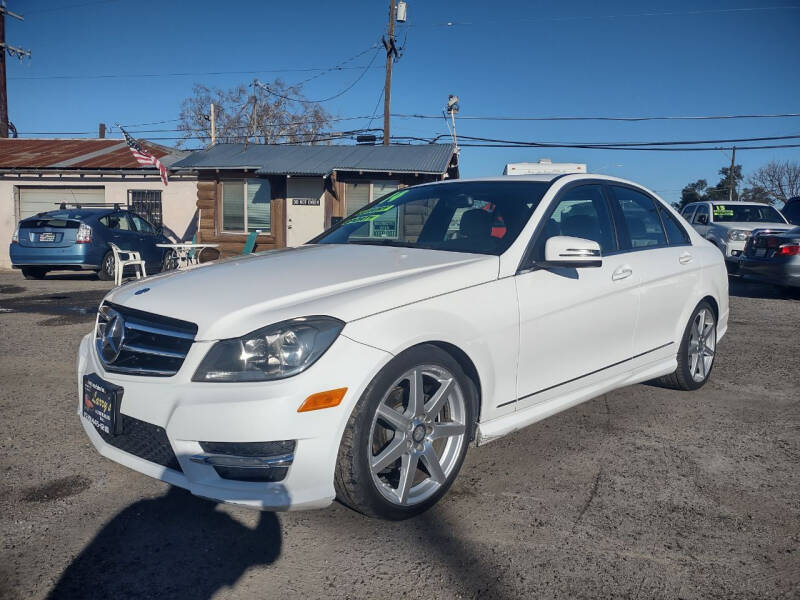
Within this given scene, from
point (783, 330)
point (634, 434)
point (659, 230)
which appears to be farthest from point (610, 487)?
point (783, 330)

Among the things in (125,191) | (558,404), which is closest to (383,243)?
(558,404)

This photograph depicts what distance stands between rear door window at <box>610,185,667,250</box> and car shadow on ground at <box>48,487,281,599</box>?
9.42 feet

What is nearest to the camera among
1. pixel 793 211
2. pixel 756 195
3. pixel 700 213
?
pixel 793 211

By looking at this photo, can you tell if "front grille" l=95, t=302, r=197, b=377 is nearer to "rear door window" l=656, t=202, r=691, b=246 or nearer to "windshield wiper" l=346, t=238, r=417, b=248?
"windshield wiper" l=346, t=238, r=417, b=248

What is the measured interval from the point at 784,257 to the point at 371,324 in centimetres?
954

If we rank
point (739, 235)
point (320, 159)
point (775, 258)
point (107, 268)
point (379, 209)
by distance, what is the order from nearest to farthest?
point (379, 209) → point (775, 258) → point (107, 268) → point (739, 235) → point (320, 159)

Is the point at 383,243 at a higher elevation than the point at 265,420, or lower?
higher

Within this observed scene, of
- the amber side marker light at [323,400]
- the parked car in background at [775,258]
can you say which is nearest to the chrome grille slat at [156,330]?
the amber side marker light at [323,400]

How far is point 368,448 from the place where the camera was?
2.51m

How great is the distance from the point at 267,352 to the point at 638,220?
2971 mm

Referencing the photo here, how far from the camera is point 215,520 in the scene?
9.07 ft

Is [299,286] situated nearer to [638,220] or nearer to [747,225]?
[638,220]

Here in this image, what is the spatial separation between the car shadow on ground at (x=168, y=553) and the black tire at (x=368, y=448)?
393 mm

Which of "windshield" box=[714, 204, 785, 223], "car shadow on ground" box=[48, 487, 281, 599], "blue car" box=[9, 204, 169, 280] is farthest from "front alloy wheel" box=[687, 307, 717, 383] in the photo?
"blue car" box=[9, 204, 169, 280]
